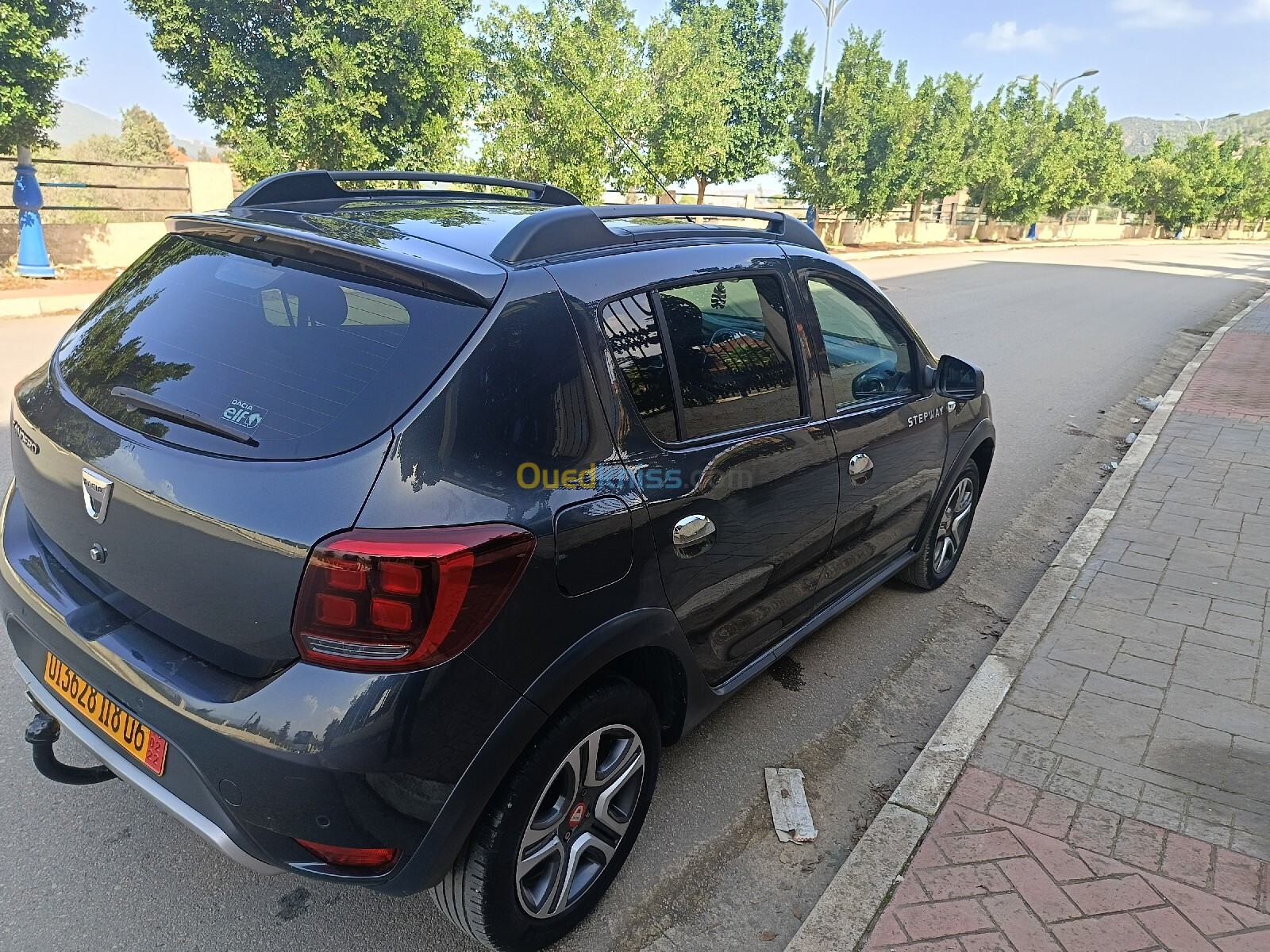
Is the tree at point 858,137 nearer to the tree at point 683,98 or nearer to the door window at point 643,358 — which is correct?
the tree at point 683,98

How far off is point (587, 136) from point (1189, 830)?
18.8 m

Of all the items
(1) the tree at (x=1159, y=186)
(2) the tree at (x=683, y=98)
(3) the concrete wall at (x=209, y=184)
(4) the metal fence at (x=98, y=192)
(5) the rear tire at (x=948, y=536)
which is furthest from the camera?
(1) the tree at (x=1159, y=186)

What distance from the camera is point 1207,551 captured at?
5.02 metres

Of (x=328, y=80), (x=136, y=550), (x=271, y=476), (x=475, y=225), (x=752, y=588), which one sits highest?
(x=328, y=80)

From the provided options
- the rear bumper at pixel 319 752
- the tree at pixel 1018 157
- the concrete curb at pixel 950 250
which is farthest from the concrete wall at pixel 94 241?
the tree at pixel 1018 157

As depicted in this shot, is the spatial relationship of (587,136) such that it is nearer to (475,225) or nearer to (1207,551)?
(1207,551)

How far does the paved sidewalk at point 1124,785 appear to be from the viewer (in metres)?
2.41

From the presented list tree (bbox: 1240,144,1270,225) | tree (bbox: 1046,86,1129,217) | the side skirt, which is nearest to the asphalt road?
the side skirt

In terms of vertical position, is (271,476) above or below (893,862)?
above

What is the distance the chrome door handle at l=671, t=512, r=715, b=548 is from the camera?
2342 mm

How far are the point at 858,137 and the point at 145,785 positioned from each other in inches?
1285

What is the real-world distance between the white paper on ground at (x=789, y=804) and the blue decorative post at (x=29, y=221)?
13883mm

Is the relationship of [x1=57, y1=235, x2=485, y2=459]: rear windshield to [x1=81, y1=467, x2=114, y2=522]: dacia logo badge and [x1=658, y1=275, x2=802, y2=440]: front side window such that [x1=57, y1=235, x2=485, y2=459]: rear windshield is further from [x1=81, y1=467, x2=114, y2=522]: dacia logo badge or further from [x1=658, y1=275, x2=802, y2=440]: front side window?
[x1=658, y1=275, x2=802, y2=440]: front side window

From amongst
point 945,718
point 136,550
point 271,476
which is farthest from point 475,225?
point 945,718
